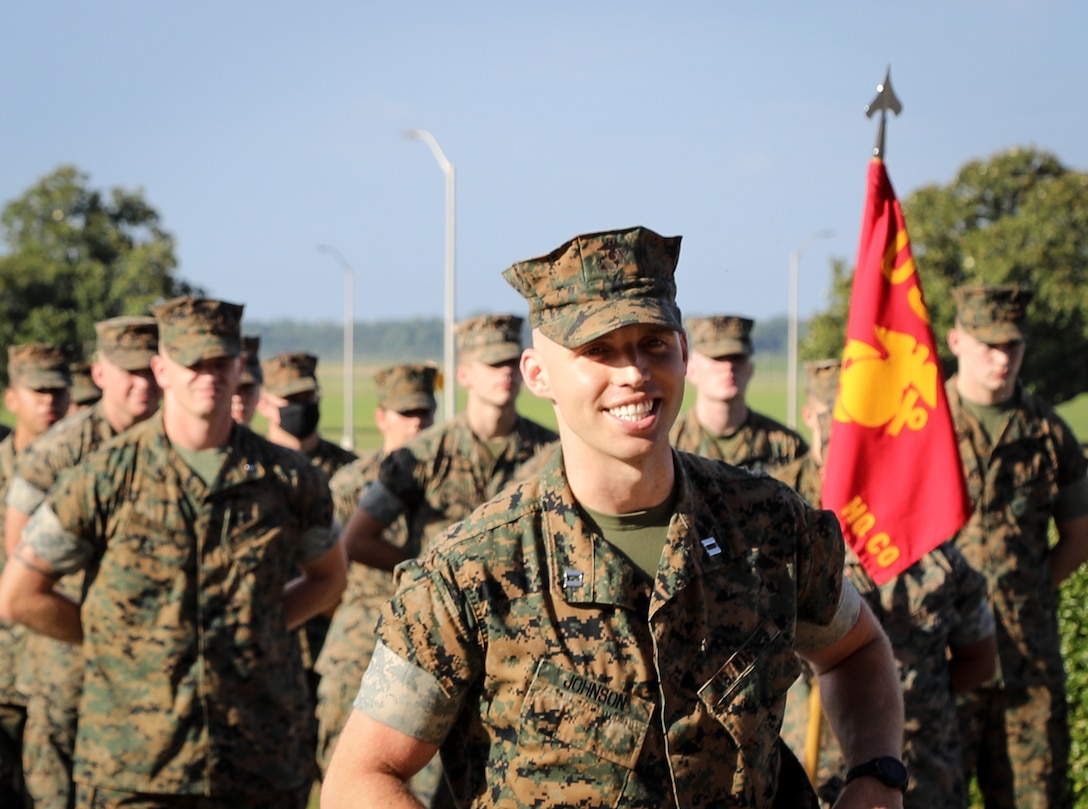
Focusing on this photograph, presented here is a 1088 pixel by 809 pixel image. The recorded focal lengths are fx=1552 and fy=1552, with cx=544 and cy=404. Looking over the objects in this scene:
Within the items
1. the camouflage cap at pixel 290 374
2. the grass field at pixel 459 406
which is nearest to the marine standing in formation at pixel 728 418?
the camouflage cap at pixel 290 374

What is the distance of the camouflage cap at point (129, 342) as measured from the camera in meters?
7.96

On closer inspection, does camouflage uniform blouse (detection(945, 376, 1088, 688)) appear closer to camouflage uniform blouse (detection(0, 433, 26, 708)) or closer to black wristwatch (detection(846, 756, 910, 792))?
black wristwatch (detection(846, 756, 910, 792))

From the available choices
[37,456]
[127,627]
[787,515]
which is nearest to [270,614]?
[127,627]

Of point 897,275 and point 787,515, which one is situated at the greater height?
point 897,275

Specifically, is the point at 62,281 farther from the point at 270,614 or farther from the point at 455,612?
the point at 455,612

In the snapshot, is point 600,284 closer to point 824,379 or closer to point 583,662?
point 583,662

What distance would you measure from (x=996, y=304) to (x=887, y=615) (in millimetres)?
2519

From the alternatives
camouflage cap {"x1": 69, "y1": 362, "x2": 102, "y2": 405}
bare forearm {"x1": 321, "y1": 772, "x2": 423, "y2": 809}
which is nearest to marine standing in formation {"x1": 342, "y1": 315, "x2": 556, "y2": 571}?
camouflage cap {"x1": 69, "y1": 362, "x2": 102, "y2": 405}

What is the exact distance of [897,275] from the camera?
5.95 meters

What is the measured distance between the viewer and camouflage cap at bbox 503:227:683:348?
3.19 m

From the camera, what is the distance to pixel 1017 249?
129 feet

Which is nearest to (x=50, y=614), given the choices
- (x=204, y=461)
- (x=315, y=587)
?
(x=204, y=461)

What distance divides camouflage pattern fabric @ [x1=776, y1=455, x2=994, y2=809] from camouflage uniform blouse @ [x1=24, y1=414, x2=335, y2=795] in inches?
82.7

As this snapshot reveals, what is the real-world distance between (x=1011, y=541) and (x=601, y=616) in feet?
17.0
